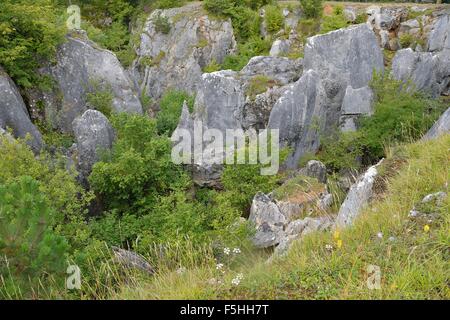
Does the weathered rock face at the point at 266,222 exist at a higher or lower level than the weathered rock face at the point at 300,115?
lower

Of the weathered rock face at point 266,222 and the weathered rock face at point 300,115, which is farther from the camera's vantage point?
the weathered rock face at point 300,115

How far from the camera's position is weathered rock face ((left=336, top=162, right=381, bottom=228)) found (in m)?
6.27

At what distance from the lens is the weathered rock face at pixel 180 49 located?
25766 mm

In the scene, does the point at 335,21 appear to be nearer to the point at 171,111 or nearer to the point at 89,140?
the point at 171,111

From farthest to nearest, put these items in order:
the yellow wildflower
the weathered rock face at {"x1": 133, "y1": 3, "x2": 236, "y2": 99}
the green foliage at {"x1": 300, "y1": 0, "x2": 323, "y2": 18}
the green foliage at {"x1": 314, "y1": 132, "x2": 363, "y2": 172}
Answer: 1. the weathered rock face at {"x1": 133, "y1": 3, "x2": 236, "y2": 99}
2. the green foliage at {"x1": 300, "y1": 0, "x2": 323, "y2": 18}
3. the green foliage at {"x1": 314, "y1": 132, "x2": 363, "y2": 172}
4. the yellow wildflower

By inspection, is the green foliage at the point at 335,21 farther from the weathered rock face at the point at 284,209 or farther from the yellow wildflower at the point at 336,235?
the yellow wildflower at the point at 336,235

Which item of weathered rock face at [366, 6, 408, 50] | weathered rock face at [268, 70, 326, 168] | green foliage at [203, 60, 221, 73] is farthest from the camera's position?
green foliage at [203, 60, 221, 73]

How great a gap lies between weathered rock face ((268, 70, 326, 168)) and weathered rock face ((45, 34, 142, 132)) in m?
6.79

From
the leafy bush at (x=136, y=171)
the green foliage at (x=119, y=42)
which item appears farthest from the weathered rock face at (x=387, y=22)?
the leafy bush at (x=136, y=171)

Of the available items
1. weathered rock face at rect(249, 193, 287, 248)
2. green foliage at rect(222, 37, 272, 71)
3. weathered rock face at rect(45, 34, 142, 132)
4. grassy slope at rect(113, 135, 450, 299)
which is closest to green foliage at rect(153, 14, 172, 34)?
green foliage at rect(222, 37, 272, 71)

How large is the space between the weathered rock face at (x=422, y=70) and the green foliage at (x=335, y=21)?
5334mm

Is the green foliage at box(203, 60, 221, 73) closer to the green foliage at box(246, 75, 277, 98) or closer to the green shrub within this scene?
the green shrub

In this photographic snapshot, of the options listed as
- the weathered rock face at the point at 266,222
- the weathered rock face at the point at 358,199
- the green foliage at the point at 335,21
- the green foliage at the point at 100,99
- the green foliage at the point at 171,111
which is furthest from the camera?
the green foliage at the point at 335,21

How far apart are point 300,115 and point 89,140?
27.3ft
